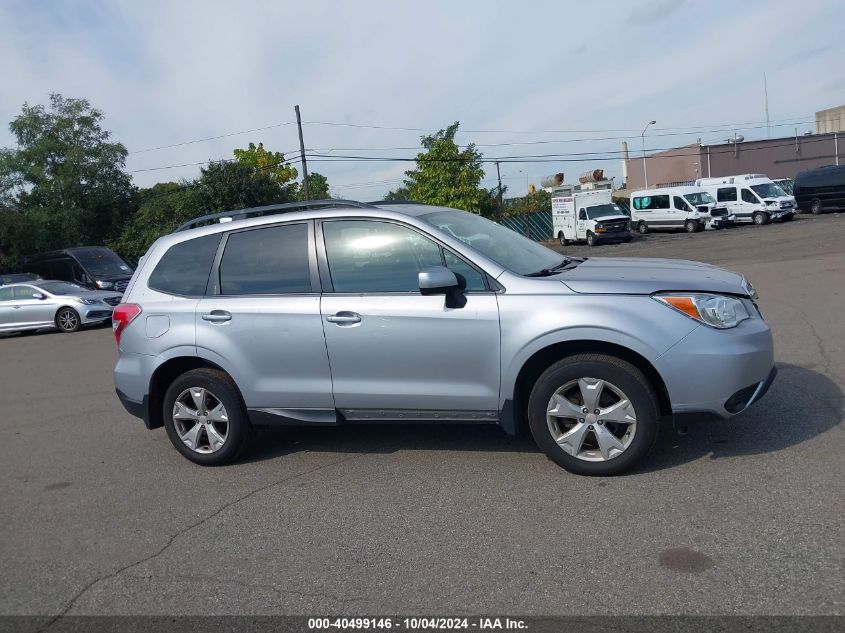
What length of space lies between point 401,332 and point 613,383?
137 centimetres

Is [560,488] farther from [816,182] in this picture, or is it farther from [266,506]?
[816,182]

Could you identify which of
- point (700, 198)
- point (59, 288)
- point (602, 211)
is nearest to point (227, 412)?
Result: point (59, 288)

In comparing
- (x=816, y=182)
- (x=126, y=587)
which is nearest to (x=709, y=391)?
(x=126, y=587)

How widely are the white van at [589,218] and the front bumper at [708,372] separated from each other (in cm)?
3515

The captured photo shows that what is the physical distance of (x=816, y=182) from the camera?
40094 millimetres

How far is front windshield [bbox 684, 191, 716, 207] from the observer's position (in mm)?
41156

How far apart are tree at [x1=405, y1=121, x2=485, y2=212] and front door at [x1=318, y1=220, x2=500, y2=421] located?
128 feet

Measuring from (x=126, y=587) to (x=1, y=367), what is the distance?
1061 centimetres

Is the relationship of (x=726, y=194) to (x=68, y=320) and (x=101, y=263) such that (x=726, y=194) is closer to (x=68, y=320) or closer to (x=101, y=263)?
(x=101, y=263)

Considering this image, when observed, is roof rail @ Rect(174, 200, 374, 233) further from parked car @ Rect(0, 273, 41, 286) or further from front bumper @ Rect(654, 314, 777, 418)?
parked car @ Rect(0, 273, 41, 286)

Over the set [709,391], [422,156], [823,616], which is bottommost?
[823,616]

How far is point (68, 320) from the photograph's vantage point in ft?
60.6

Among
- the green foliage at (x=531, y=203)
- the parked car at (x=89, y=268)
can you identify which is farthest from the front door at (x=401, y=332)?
the green foliage at (x=531, y=203)

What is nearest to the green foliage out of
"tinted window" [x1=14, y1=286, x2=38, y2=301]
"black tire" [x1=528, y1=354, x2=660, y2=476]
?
"tinted window" [x1=14, y1=286, x2=38, y2=301]
